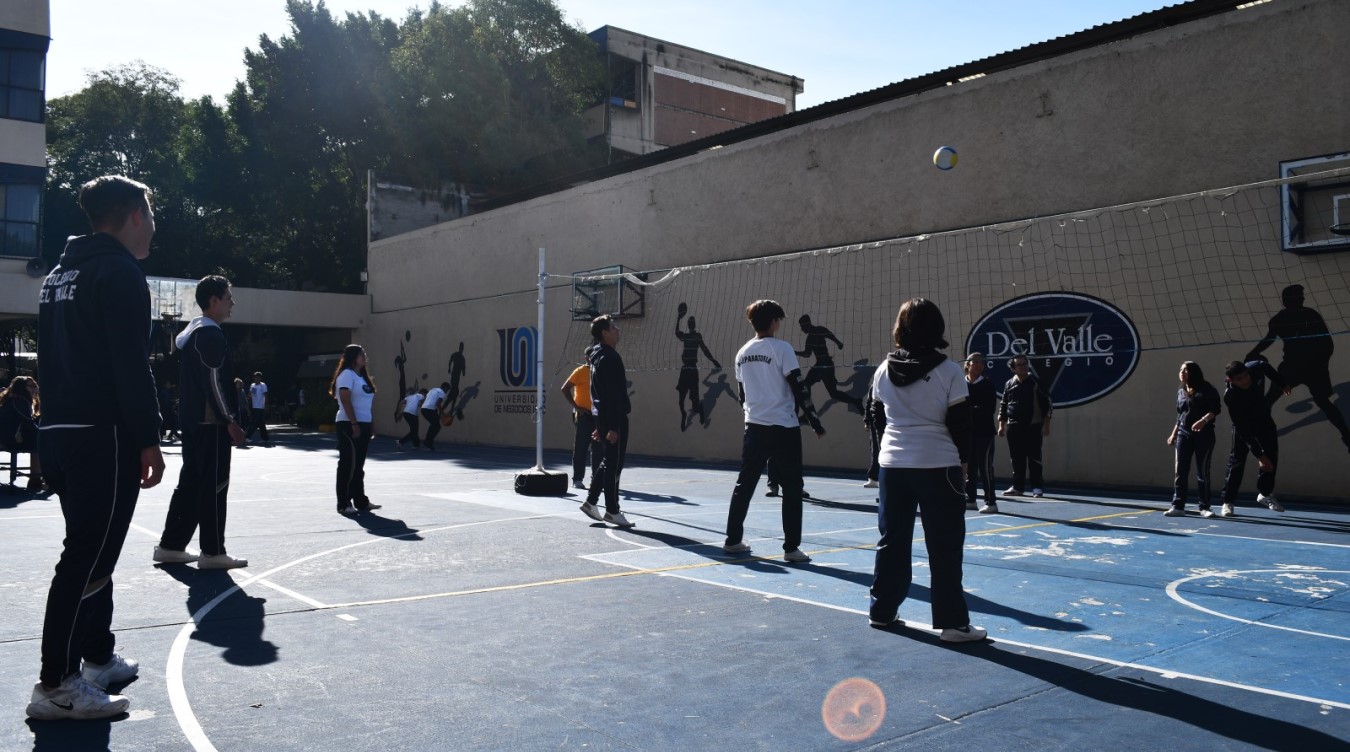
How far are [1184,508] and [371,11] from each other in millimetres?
39285

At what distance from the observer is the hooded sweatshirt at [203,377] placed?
7.01 metres

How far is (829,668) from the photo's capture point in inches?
180

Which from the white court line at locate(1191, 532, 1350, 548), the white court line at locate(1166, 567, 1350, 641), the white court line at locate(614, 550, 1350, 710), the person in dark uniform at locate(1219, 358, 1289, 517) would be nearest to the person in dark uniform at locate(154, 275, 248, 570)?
the white court line at locate(614, 550, 1350, 710)

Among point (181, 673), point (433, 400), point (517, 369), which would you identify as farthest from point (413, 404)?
point (181, 673)

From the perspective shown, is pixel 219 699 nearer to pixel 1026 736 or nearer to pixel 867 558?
pixel 1026 736

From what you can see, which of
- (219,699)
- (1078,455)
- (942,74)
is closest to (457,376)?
(942,74)

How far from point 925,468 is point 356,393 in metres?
6.77

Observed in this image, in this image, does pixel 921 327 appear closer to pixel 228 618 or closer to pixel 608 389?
pixel 228 618

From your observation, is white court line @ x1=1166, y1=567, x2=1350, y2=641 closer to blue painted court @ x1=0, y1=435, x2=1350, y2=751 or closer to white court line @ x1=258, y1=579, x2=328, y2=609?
blue painted court @ x1=0, y1=435, x2=1350, y2=751

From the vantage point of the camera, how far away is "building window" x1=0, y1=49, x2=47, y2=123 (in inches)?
1075

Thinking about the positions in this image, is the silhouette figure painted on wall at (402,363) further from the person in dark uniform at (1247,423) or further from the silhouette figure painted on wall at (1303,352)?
the person in dark uniform at (1247,423)

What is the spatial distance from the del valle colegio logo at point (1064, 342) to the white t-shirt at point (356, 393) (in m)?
9.15

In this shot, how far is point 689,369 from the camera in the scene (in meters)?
21.5

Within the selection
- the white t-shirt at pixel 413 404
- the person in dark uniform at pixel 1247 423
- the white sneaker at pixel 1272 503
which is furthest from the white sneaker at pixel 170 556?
the white t-shirt at pixel 413 404
